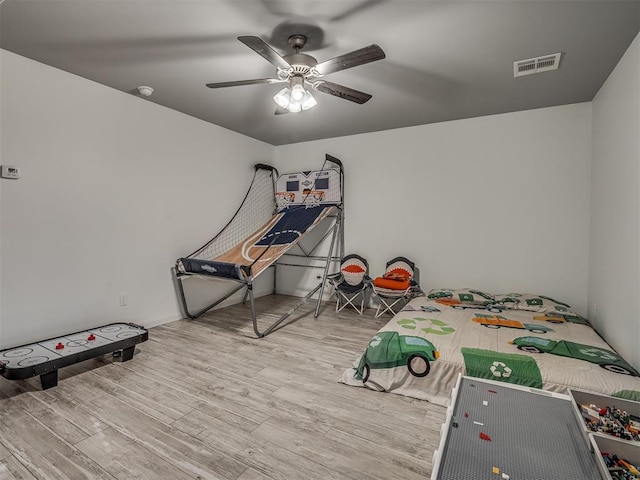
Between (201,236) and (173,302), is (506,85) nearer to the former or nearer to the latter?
(201,236)

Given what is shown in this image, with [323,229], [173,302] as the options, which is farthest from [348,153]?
[173,302]

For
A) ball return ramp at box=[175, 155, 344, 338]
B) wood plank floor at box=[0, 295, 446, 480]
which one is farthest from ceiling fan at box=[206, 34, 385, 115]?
wood plank floor at box=[0, 295, 446, 480]

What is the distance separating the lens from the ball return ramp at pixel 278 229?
368cm

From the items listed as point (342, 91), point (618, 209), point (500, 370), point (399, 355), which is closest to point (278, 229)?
point (342, 91)

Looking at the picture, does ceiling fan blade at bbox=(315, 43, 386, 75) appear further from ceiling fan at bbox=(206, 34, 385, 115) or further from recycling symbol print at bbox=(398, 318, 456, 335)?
recycling symbol print at bbox=(398, 318, 456, 335)

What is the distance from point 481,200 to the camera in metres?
3.90

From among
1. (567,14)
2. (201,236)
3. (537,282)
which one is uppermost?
(567,14)

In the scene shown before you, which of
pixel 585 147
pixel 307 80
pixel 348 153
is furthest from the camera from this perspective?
pixel 348 153

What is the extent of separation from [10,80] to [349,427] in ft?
12.1

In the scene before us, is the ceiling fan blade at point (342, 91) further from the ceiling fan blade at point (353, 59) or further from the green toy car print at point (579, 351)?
the green toy car print at point (579, 351)

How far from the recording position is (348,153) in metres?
4.79

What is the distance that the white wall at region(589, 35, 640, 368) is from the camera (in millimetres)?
2172

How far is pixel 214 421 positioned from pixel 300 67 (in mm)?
2448

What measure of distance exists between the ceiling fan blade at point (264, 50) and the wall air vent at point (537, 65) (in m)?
1.93
